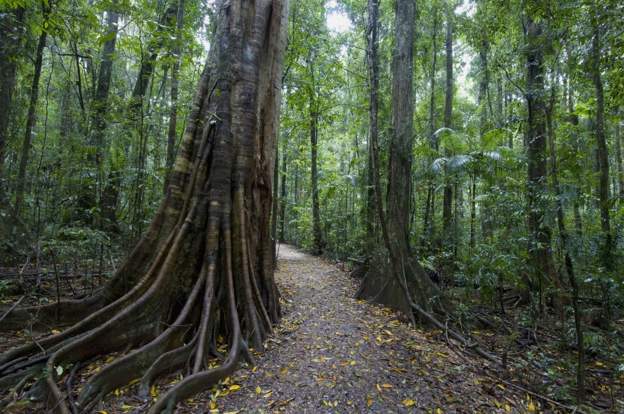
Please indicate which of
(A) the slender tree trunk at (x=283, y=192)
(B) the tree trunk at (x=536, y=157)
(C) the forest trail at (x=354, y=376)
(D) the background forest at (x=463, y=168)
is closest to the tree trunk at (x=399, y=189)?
(D) the background forest at (x=463, y=168)

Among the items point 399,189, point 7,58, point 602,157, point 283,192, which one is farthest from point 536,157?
point 283,192

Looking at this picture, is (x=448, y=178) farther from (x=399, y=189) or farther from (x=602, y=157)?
(x=602, y=157)

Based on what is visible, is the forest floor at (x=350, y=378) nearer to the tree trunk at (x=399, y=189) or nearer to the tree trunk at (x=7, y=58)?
the tree trunk at (x=399, y=189)

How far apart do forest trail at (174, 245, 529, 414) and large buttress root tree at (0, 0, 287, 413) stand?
31 centimetres

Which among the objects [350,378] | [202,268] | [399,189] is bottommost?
[350,378]

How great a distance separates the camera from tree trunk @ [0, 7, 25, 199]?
17.7 feet

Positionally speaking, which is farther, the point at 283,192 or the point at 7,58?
the point at 283,192

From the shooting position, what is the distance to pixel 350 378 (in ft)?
11.7

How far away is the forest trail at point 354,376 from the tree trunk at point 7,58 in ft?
17.3

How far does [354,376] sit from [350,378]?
0.24 feet

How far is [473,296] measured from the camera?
802cm

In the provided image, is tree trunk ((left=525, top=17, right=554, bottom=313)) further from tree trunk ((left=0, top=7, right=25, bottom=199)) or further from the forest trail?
tree trunk ((left=0, top=7, right=25, bottom=199))

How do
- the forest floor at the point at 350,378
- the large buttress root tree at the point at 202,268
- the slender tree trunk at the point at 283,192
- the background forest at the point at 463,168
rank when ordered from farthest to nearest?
1. the slender tree trunk at the point at 283,192
2. the background forest at the point at 463,168
3. the large buttress root tree at the point at 202,268
4. the forest floor at the point at 350,378

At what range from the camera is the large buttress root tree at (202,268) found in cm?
322
